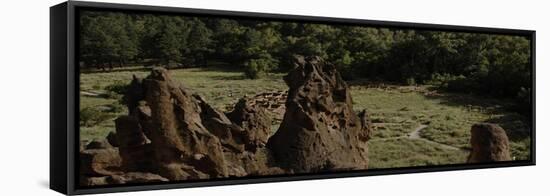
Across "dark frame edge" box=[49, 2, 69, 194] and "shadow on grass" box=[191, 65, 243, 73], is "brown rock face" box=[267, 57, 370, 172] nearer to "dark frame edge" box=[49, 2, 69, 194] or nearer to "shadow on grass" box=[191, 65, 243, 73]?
"shadow on grass" box=[191, 65, 243, 73]

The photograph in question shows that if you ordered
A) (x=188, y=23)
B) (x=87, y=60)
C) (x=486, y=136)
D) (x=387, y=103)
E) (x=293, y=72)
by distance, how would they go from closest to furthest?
(x=87, y=60) < (x=188, y=23) < (x=293, y=72) < (x=387, y=103) < (x=486, y=136)

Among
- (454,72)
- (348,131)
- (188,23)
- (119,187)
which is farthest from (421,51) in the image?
Result: (119,187)

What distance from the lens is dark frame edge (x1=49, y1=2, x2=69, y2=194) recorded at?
689 cm

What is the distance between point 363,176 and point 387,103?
0.85 metres

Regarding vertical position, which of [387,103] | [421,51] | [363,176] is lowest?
[363,176]

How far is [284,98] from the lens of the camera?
8039mm

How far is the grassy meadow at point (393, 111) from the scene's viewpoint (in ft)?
23.3

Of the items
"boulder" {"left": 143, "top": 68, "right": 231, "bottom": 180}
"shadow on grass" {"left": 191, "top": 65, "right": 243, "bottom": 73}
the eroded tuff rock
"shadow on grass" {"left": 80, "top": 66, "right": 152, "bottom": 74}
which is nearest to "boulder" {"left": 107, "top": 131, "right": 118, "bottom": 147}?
the eroded tuff rock

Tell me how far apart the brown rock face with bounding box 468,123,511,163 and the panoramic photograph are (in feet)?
0.05

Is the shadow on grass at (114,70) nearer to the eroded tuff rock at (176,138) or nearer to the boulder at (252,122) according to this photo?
the eroded tuff rock at (176,138)

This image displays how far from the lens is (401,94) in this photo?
8.80 meters

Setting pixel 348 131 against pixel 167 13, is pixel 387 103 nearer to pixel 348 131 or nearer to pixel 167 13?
pixel 348 131

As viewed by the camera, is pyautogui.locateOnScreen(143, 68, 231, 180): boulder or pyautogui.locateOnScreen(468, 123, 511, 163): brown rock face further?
pyautogui.locateOnScreen(468, 123, 511, 163): brown rock face

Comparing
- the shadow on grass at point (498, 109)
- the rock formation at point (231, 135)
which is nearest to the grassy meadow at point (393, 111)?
the shadow on grass at point (498, 109)
